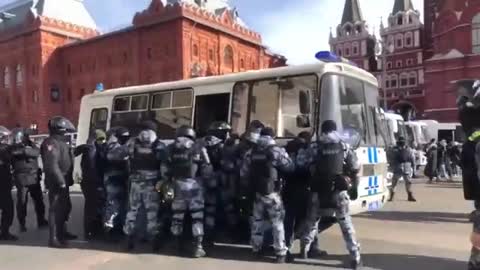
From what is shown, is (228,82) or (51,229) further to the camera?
(228,82)

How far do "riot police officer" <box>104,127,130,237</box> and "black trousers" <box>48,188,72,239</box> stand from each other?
25.4 inches

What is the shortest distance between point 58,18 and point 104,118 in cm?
4784

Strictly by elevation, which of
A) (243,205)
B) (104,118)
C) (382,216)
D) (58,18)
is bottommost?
(382,216)

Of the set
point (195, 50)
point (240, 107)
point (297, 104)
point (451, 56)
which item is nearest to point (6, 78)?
point (195, 50)

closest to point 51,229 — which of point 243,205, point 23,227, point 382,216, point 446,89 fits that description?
point 23,227

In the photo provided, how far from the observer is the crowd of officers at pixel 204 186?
6.41 meters

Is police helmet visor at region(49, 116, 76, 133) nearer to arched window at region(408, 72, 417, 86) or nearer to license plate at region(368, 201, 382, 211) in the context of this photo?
license plate at region(368, 201, 382, 211)

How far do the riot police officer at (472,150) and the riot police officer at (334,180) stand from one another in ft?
4.27

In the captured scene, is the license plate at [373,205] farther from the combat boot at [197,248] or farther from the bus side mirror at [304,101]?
the combat boot at [197,248]

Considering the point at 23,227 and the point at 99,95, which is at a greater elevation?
the point at 99,95

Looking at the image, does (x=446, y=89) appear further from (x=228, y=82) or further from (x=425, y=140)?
(x=228, y=82)

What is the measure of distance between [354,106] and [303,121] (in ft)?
2.89

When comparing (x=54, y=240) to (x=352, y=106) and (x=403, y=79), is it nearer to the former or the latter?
(x=352, y=106)

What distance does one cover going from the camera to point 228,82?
29.0ft
